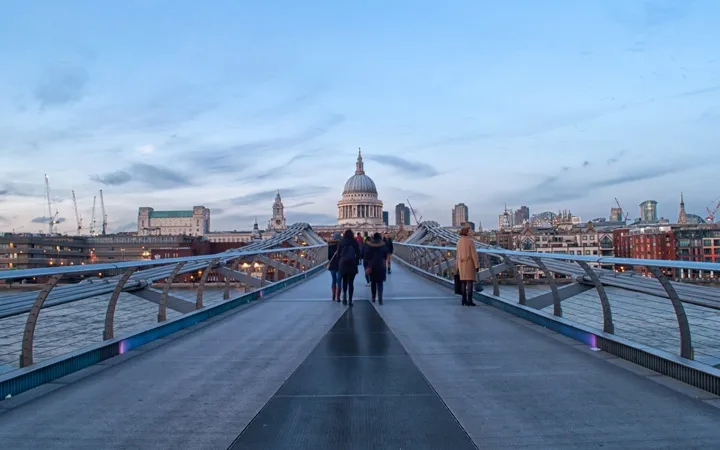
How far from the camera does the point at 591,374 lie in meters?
5.43

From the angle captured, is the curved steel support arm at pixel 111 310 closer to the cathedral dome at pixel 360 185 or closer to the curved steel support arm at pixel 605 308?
the curved steel support arm at pixel 605 308

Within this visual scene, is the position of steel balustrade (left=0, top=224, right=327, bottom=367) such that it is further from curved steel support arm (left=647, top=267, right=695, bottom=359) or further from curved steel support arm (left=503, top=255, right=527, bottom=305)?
curved steel support arm (left=647, top=267, right=695, bottom=359)

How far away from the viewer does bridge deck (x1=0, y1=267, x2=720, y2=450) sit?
12.5ft

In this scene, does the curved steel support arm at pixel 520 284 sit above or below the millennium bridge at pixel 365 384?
above

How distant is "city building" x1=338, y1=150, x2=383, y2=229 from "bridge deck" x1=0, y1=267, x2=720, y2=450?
515 ft

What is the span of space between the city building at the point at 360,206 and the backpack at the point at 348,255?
15140 centimetres

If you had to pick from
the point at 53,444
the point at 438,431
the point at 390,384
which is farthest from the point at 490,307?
the point at 53,444

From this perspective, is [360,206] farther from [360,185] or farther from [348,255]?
[348,255]

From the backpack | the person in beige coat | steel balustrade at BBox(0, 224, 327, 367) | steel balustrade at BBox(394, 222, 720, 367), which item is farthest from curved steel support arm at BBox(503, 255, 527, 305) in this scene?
steel balustrade at BBox(0, 224, 327, 367)

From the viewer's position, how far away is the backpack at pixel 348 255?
39.5 ft

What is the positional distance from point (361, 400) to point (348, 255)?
7447mm

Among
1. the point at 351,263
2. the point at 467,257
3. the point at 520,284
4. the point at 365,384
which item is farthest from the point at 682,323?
the point at 351,263

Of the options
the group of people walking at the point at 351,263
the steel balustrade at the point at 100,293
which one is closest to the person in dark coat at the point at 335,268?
the group of people walking at the point at 351,263

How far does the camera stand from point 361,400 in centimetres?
469
